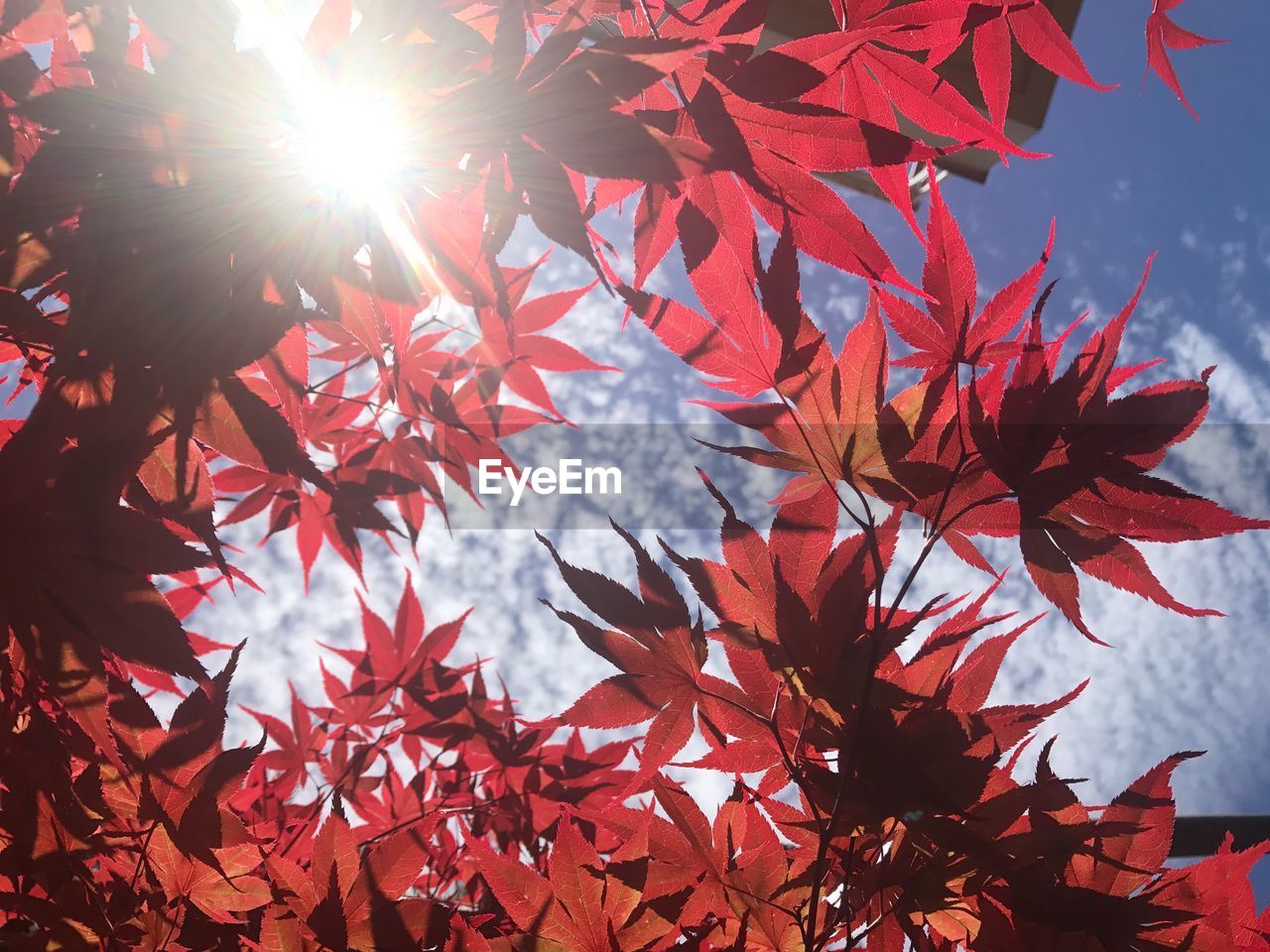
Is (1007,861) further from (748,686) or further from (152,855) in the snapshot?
(152,855)

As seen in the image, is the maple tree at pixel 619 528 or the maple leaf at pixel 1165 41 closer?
the maple tree at pixel 619 528

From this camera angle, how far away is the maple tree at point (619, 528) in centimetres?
44

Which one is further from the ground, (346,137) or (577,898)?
(346,137)

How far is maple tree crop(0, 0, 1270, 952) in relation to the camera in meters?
0.44

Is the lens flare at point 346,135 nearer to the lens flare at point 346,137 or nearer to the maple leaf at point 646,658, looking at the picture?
the lens flare at point 346,137

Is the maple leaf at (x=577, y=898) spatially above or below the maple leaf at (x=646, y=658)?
below

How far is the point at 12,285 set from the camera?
1.67ft

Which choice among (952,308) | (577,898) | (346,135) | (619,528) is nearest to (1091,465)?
(952,308)

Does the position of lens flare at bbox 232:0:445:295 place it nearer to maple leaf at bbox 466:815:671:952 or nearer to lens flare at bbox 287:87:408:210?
lens flare at bbox 287:87:408:210

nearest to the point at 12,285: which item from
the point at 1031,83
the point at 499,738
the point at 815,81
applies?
the point at 815,81

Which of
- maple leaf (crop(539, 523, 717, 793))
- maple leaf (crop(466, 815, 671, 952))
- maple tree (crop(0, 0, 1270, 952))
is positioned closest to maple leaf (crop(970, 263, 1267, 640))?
maple tree (crop(0, 0, 1270, 952))

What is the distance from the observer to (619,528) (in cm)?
46

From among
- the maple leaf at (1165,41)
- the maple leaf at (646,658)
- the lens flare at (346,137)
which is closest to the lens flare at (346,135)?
the lens flare at (346,137)

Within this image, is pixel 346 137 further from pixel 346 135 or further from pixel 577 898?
pixel 577 898
